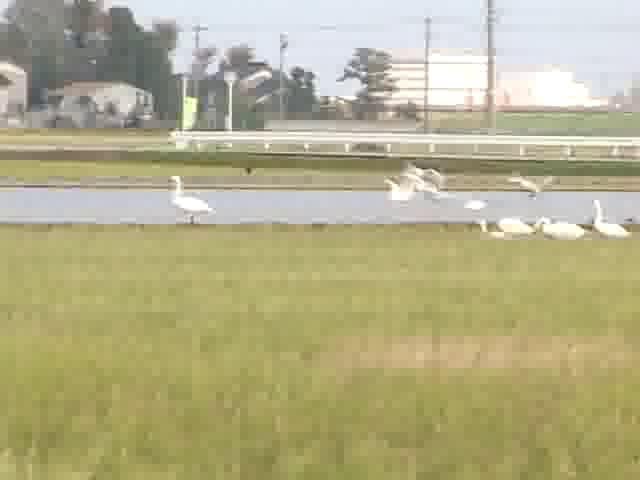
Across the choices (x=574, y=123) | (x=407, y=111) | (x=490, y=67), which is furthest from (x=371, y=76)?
(x=490, y=67)

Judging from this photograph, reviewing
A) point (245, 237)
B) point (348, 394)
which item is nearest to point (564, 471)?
point (348, 394)

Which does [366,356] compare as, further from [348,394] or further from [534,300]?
[534,300]

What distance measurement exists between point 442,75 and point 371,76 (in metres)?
22.9

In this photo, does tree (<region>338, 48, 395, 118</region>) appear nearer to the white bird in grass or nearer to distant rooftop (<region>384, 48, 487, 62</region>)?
distant rooftop (<region>384, 48, 487, 62</region>)

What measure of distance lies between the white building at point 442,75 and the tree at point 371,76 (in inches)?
287

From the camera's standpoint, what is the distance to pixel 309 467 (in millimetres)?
8172

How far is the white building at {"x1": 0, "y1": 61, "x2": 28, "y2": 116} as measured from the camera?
12156cm

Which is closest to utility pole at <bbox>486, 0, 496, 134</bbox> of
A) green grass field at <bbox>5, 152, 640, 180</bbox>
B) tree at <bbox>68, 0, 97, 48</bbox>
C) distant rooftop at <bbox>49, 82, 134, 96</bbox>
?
green grass field at <bbox>5, 152, 640, 180</bbox>

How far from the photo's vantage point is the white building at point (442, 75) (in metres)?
149

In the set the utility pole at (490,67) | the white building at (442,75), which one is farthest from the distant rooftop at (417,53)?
the utility pole at (490,67)

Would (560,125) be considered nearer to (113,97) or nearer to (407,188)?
(113,97)

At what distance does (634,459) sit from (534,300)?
6.18m

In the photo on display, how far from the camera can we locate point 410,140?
58.8 meters

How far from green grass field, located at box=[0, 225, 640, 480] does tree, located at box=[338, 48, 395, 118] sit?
389 feet
